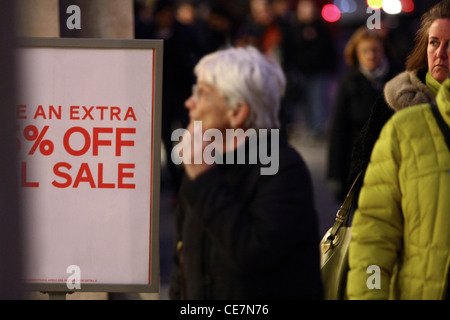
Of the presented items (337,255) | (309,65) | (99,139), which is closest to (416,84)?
(337,255)

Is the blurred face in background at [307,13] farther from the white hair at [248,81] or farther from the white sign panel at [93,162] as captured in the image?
the white hair at [248,81]

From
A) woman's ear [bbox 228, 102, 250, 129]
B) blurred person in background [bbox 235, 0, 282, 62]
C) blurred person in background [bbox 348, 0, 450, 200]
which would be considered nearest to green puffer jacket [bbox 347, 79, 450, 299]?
woman's ear [bbox 228, 102, 250, 129]

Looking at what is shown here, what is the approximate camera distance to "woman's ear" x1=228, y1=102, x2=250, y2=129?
12.3ft

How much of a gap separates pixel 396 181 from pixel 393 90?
0.94m

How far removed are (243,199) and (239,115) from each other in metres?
0.30

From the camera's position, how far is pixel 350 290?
3.76m

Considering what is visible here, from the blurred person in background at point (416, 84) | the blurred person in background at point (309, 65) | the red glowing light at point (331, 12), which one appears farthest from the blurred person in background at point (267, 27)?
the blurred person in background at point (416, 84)

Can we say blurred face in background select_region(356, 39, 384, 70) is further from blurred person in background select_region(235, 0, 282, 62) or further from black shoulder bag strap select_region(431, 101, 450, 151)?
blurred person in background select_region(235, 0, 282, 62)

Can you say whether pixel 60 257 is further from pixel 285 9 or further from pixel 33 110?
pixel 285 9

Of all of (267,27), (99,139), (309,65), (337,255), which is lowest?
(337,255)

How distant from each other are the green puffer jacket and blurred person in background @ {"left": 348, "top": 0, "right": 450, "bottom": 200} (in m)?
0.72

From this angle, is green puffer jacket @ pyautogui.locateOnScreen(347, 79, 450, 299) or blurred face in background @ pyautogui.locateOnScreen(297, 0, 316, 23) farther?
blurred face in background @ pyautogui.locateOnScreen(297, 0, 316, 23)

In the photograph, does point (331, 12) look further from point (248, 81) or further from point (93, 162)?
point (248, 81)

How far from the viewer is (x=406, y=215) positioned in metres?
3.70
